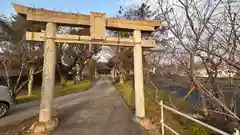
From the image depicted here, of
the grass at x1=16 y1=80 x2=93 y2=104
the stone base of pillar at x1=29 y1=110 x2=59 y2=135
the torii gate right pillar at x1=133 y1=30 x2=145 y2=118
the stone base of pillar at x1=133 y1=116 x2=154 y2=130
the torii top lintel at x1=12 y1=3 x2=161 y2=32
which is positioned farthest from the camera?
the grass at x1=16 y1=80 x2=93 y2=104

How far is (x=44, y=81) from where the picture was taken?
5.38 meters

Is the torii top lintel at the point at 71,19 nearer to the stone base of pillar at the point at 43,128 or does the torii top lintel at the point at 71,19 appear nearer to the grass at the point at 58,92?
the stone base of pillar at the point at 43,128

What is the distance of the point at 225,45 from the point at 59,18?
4.41 meters

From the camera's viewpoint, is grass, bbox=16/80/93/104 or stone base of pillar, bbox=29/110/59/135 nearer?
stone base of pillar, bbox=29/110/59/135

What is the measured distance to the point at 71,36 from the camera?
224 inches

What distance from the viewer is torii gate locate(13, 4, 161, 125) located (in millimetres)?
5305

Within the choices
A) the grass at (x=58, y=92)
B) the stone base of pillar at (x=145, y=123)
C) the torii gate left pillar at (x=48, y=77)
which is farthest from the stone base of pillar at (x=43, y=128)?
the grass at (x=58, y=92)

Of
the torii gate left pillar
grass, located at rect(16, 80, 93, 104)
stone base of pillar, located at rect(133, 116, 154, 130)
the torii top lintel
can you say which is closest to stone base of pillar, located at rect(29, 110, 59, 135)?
the torii gate left pillar

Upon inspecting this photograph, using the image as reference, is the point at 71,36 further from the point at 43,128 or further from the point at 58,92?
the point at 58,92

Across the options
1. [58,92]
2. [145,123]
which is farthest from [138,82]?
[58,92]

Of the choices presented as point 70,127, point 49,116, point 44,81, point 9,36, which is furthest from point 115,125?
point 9,36

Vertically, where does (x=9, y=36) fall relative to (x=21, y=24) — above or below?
below

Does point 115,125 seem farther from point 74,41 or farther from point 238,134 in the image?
point 238,134

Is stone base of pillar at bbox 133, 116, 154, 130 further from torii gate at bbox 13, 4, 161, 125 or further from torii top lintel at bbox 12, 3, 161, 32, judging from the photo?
torii top lintel at bbox 12, 3, 161, 32
